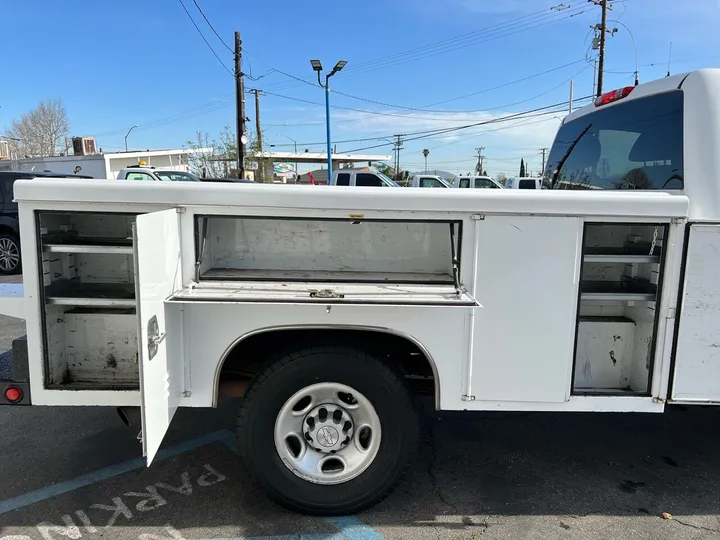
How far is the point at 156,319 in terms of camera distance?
235 centimetres

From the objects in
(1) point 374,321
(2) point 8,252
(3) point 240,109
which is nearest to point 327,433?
(1) point 374,321

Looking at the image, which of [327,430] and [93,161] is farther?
[93,161]

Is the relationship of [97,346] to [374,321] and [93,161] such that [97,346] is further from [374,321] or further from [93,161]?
[93,161]

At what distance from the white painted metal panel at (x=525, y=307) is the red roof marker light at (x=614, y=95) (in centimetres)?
164

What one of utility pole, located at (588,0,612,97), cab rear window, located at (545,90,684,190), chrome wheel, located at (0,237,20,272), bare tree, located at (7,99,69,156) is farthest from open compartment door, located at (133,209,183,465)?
bare tree, located at (7,99,69,156)

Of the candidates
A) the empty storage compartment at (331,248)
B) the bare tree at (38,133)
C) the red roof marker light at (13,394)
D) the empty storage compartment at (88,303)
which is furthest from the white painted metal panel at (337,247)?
the bare tree at (38,133)

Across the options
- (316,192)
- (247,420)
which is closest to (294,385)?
(247,420)

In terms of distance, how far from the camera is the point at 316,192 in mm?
2586

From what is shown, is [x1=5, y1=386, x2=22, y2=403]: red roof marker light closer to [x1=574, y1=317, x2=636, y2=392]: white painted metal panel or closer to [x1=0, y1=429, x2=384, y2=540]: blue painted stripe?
[x1=0, y1=429, x2=384, y2=540]: blue painted stripe

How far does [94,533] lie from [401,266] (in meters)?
2.26

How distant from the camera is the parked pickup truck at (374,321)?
2.59 metres

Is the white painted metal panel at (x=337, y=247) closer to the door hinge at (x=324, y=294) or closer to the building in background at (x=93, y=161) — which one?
the door hinge at (x=324, y=294)

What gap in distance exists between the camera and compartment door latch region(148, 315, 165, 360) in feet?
7.45

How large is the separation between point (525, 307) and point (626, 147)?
67.8 inches
